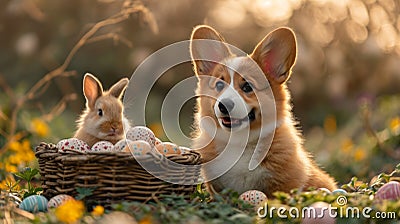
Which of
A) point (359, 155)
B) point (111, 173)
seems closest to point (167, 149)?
point (111, 173)

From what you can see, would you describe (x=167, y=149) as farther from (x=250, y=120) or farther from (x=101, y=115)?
(x=101, y=115)

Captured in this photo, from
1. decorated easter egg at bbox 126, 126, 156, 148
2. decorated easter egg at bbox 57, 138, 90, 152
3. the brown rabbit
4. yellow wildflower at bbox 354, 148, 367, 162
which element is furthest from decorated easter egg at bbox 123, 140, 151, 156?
yellow wildflower at bbox 354, 148, 367, 162

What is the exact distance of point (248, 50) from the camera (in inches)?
382

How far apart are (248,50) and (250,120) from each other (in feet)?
20.2

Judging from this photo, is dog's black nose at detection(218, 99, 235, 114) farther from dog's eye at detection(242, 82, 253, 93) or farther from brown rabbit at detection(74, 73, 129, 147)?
brown rabbit at detection(74, 73, 129, 147)

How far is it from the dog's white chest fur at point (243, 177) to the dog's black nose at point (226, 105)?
281mm

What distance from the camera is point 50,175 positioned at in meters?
3.28

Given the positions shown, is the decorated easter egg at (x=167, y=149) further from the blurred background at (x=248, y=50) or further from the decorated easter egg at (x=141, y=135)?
the blurred background at (x=248, y=50)

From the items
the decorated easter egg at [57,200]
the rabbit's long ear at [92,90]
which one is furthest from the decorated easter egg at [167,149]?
the rabbit's long ear at [92,90]

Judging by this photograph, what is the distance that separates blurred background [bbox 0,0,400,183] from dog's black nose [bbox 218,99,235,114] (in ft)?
11.0

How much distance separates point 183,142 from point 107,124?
300 centimetres

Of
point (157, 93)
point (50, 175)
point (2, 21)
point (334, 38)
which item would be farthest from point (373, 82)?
point (50, 175)

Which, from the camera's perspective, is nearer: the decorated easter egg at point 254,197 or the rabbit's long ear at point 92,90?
the decorated easter egg at point 254,197

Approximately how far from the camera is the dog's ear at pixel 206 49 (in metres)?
3.83
